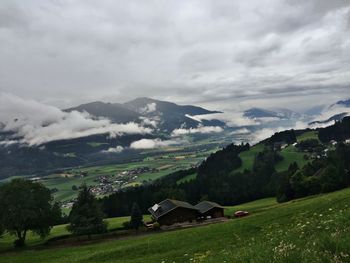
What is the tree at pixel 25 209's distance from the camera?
6994 cm

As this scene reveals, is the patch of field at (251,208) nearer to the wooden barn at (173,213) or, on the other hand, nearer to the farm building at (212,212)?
the farm building at (212,212)

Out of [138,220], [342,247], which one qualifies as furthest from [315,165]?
[342,247]

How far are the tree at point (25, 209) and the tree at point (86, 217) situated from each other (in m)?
4.31

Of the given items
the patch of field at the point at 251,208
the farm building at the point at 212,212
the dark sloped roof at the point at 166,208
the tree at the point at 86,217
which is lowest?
the patch of field at the point at 251,208

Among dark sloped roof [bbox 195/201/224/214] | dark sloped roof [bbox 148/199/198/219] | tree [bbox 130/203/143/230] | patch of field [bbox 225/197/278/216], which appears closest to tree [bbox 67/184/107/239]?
tree [bbox 130/203/143/230]

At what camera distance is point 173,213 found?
97000 millimetres

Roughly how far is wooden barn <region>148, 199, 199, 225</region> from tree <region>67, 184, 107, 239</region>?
20095mm

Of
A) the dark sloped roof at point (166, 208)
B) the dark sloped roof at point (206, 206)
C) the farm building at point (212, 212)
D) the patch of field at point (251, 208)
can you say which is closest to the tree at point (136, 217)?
the dark sloped roof at point (166, 208)

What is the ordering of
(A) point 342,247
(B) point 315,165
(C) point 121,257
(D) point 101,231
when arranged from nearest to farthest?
(A) point 342,247 < (C) point 121,257 < (D) point 101,231 < (B) point 315,165

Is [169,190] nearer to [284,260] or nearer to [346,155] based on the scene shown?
[346,155]

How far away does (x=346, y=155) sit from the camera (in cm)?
17238

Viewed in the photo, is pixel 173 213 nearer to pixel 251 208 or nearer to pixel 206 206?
pixel 206 206

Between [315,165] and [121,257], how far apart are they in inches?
5587

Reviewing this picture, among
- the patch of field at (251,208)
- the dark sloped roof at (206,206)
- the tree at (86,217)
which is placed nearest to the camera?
the tree at (86,217)
